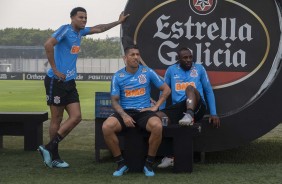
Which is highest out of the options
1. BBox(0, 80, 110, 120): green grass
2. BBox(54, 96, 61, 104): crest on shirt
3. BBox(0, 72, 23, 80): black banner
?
BBox(54, 96, 61, 104): crest on shirt

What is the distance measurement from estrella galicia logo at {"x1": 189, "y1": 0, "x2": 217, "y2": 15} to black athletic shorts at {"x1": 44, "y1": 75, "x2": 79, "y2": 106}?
4.77 feet

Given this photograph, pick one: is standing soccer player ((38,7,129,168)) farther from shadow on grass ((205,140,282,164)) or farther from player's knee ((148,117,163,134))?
shadow on grass ((205,140,282,164))

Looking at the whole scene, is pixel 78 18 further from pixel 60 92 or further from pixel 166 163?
pixel 166 163

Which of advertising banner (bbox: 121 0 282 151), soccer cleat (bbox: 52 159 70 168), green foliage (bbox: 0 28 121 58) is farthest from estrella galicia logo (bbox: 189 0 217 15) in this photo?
green foliage (bbox: 0 28 121 58)

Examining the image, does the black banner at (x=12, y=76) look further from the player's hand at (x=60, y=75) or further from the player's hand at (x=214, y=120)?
the player's hand at (x=214, y=120)

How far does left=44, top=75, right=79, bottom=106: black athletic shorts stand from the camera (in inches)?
218

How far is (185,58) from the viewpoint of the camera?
5445 millimetres

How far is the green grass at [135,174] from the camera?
4746mm

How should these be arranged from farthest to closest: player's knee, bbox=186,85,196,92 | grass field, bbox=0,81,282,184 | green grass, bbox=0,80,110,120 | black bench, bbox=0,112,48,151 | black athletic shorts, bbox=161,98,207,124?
green grass, bbox=0,80,110,120 → black bench, bbox=0,112,48,151 → black athletic shorts, bbox=161,98,207,124 → player's knee, bbox=186,85,196,92 → grass field, bbox=0,81,282,184

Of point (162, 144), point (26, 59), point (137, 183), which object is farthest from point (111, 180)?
point (26, 59)

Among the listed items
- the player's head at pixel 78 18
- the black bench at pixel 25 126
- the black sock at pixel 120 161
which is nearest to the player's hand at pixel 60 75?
the player's head at pixel 78 18

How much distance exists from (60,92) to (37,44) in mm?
65053

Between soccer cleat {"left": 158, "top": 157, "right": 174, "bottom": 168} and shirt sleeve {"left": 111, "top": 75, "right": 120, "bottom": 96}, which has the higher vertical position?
shirt sleeve {"left": 111, "top": 75, "right": 120, "bottom": 96}

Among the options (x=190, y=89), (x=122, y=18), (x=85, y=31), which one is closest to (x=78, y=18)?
(x=85, y=31)
